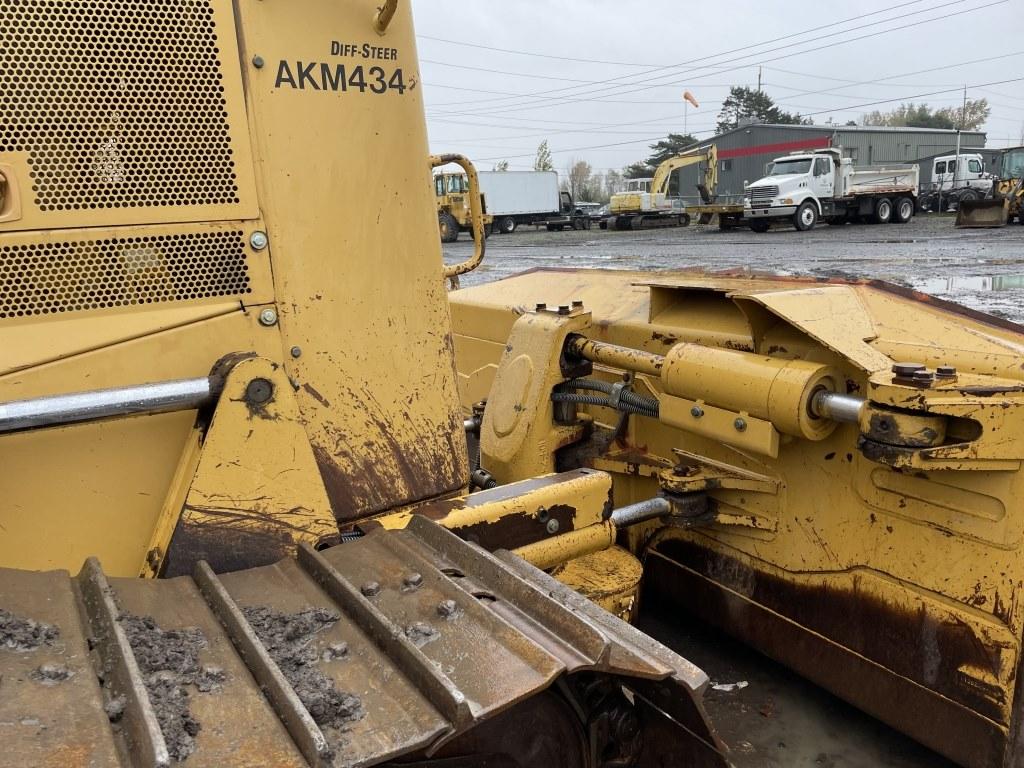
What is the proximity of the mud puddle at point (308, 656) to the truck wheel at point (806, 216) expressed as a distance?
2825 centimetres

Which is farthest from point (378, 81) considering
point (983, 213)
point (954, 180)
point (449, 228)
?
point (954, 180)

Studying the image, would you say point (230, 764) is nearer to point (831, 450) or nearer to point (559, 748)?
point (559, 748)

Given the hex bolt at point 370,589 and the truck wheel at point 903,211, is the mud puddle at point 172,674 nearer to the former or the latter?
the hex bolt at point 370,589

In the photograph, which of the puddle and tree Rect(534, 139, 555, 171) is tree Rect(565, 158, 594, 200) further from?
Result: the puddle

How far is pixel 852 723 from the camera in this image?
2.81 m

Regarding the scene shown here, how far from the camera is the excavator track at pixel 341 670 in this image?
3.61 feet

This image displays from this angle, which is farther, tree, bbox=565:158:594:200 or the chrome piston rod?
tree, bbox=565:158:594:200

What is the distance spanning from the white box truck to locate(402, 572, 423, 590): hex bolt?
3755 cm

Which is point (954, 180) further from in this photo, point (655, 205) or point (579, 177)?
point (579, 177)

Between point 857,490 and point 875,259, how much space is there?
12942 millimetres

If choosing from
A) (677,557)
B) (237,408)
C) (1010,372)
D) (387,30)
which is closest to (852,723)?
(677,557)

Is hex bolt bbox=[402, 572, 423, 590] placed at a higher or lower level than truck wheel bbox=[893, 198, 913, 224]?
lower

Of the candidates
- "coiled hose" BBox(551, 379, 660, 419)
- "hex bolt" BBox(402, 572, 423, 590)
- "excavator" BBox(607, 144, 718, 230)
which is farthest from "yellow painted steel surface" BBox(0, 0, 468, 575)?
"excavator" BBox(607, 144, 718, 230)

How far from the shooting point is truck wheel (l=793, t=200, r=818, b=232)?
27484mm
